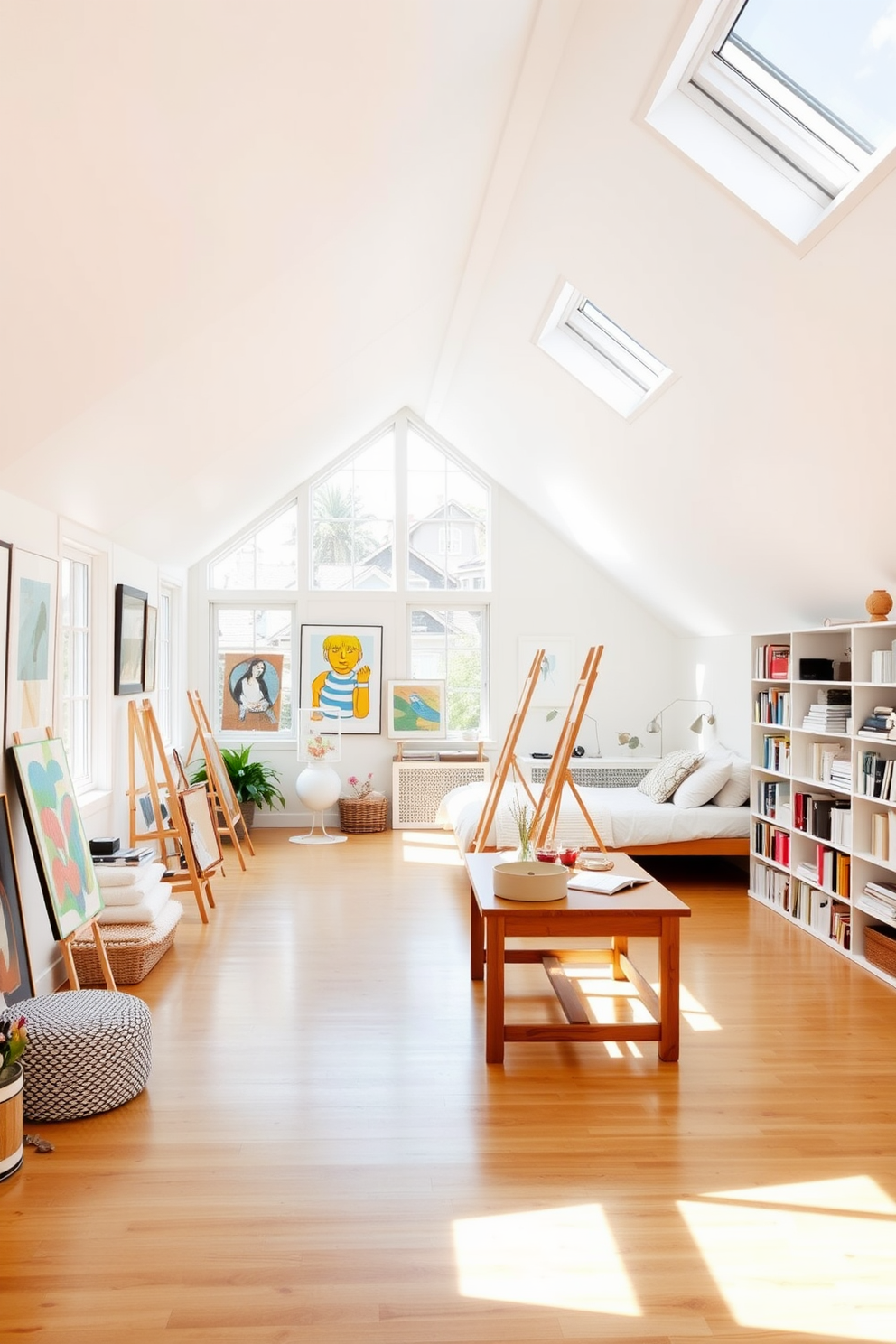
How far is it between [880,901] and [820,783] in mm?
796

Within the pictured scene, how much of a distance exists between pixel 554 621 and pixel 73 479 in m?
5.35

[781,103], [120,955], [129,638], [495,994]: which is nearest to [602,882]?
[495,994]

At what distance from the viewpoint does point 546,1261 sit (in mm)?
2438

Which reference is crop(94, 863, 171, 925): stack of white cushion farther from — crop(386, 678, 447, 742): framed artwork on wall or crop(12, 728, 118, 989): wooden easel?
crop(386, 678, 447, 742): framed artwork on wall

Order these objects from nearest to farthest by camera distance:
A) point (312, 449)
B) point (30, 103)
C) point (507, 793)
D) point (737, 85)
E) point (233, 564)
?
point (30, 103), point (737, 85), point (507, 793), point (312, 449), point (233, 564)

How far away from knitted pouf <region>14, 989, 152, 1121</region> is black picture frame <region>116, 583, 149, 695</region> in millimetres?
2961

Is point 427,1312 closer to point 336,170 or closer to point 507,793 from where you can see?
point 336,170

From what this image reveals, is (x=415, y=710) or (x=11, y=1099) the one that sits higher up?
(x=415, y=710)

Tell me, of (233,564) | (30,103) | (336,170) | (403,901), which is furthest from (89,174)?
(233,564)

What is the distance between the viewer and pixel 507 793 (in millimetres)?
7074

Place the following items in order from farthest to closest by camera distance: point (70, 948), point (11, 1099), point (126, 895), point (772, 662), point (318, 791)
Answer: point (318, 791), point (772, 662), point (126, 895), point (70, 948), point (11, 1099)

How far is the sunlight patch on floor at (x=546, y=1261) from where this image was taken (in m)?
2.30

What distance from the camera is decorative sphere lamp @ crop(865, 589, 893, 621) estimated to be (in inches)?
190

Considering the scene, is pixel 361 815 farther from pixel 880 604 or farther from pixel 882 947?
pixel 880 604
